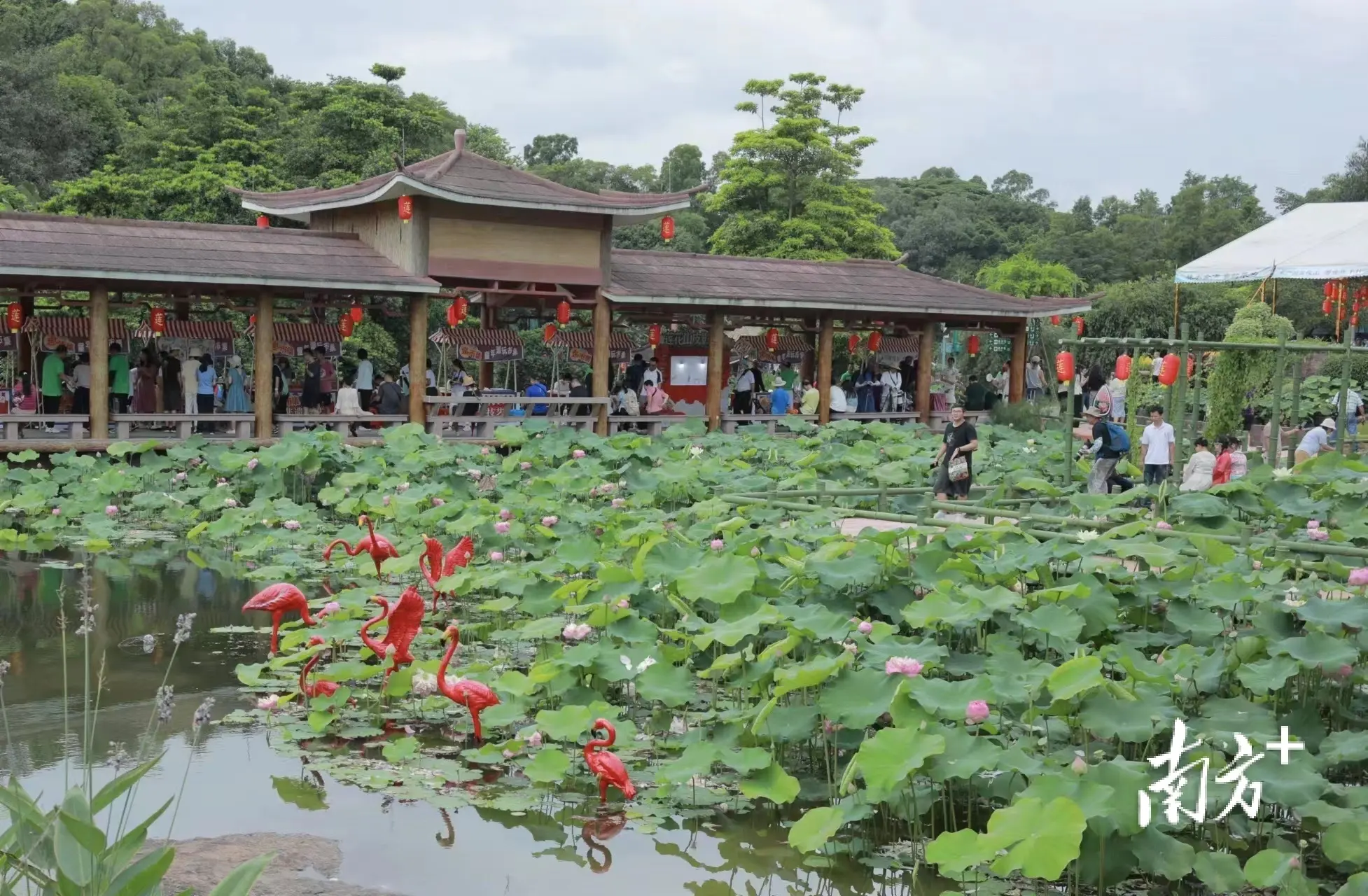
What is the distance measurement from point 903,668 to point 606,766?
117 cm

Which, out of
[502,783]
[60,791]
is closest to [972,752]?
[502,783]

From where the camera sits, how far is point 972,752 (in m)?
4.35

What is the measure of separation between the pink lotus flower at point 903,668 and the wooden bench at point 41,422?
34.6ft

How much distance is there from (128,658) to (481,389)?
35.3 feet

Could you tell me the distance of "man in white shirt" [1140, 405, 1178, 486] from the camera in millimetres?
10484

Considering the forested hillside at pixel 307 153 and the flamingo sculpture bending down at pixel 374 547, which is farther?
the forested hillside at pixel 307 153

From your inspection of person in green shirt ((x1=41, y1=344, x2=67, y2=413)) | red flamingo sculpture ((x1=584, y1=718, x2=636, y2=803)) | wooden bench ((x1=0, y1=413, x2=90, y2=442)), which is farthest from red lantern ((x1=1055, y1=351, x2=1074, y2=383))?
person in green shirt ((x1=41, y1=344, x2=67, y2=413))

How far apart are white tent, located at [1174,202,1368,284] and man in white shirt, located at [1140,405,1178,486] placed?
3.29 m

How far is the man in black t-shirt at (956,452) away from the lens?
10.4 metres

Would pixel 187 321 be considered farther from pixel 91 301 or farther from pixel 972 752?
pixel 972 752

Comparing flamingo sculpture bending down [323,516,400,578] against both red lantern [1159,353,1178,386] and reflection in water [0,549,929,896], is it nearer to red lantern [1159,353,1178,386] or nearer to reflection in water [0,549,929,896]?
reflection in water [0,549,929,896]

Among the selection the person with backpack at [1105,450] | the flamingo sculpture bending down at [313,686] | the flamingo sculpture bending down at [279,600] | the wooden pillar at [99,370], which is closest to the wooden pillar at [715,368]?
the person with backpack at [1105,450]

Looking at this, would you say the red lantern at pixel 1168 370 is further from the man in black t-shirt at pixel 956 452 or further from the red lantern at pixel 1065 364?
the man in black t-shirt at pixel 956 452

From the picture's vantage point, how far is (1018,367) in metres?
20.9
